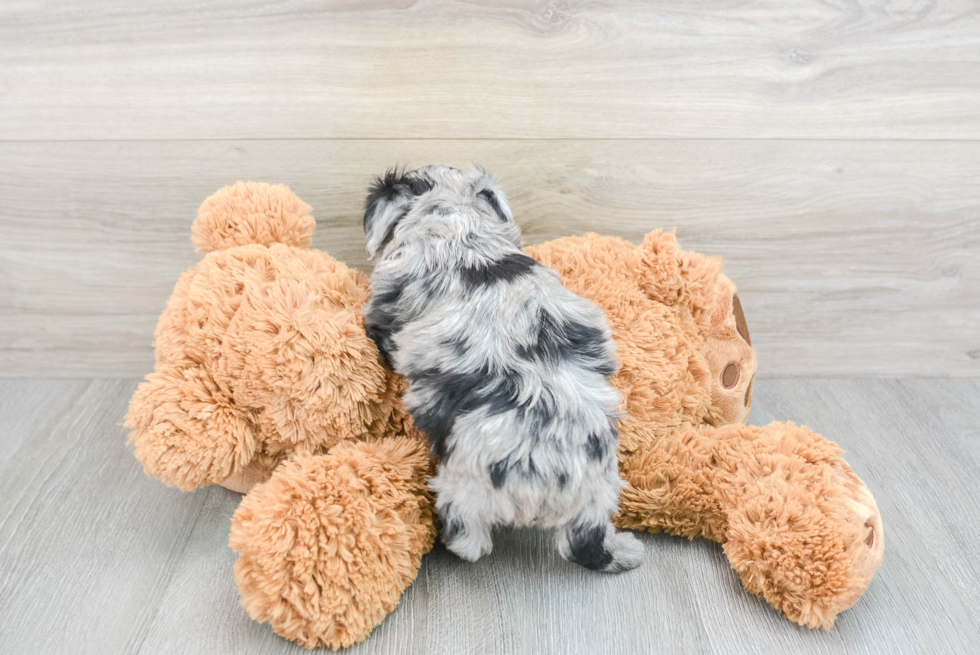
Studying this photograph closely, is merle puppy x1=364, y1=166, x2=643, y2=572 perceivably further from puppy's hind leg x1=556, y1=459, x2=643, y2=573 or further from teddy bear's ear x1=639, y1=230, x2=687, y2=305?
teddy bear's ear x1=639, y1=230, x2=687, y2=305

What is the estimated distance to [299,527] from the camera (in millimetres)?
857

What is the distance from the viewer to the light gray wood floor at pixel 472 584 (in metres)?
0.91

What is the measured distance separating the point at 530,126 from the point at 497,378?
0.59m

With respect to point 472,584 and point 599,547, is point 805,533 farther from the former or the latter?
point 472,584

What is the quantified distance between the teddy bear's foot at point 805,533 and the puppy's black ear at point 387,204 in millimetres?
614

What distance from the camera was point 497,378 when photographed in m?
0.85

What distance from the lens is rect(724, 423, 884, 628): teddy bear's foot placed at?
894mm

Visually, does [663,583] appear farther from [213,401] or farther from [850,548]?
[213,401]

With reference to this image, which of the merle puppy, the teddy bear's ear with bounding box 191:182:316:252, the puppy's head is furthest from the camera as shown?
the teddy bear's ear with bounding box 191:182:316:252

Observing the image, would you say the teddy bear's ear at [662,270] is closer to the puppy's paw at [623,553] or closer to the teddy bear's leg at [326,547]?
the puppy's paw at [623,553]

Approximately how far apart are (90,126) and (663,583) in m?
1.24

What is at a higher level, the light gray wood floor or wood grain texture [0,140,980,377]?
wood grain texture [0,140,980,377]

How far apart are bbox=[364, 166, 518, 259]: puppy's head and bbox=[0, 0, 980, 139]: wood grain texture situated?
25 cm

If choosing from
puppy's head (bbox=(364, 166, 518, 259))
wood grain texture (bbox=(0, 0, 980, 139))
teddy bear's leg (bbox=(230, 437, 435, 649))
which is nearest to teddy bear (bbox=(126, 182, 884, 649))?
teddy bear's leg (bbox=(230, 437, 435, 649))
